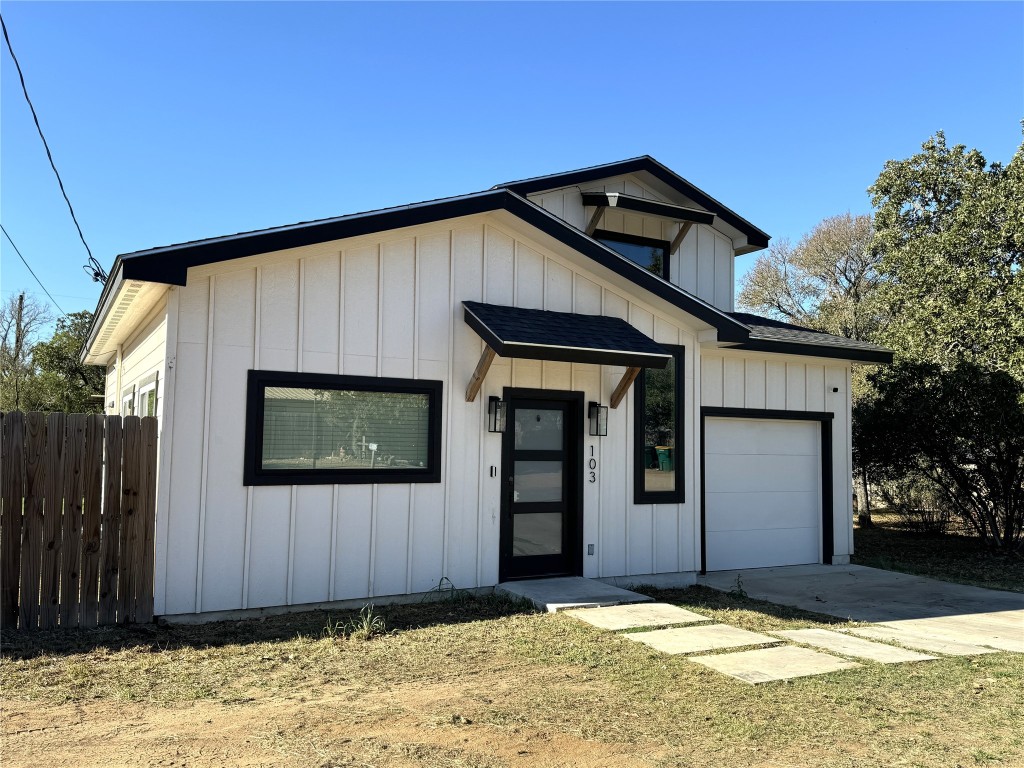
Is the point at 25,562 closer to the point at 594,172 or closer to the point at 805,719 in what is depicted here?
the point at 805,719

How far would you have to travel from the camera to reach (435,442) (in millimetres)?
7445

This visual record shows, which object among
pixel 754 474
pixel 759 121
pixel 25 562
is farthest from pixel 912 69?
pixel 25 562

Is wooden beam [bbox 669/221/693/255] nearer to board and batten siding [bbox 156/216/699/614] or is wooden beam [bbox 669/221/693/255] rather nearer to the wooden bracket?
the wooden bracket

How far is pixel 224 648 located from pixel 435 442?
2.69 metres

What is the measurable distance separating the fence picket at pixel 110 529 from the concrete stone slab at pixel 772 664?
4630mm

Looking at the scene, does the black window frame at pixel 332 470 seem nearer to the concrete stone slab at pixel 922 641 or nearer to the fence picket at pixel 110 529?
the fence picket at pixel 110 529

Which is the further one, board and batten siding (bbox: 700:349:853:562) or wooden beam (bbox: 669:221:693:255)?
wooden beam (bbox: 669:221:693:255)

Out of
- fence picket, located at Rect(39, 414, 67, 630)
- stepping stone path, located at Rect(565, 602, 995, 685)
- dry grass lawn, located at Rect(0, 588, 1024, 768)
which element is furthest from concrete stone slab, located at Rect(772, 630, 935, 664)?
fence picket, located at Rect(39, 414, 67, 630)

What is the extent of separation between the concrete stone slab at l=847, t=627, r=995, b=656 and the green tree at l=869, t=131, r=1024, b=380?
608cm

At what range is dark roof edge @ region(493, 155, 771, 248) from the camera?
11.0m

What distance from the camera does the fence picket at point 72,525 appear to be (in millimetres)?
5977

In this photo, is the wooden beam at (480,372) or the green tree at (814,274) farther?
the green tree at (814,274)

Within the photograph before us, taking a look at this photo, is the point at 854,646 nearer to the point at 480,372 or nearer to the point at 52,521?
the point at 480,372

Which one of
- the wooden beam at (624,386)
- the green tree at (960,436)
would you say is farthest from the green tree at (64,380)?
the green tree at (960,436)
